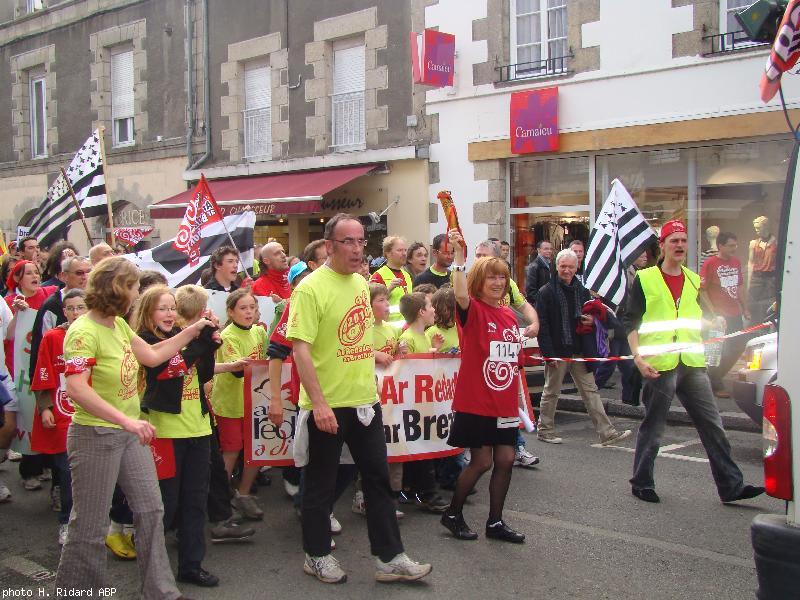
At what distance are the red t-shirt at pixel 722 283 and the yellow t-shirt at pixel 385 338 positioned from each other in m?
Answer: 5.89

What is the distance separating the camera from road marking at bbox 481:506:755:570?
4.82 meters

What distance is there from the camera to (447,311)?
6.20 metres

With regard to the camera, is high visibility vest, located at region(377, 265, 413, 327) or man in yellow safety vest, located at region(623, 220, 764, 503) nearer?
man in yellow safety vest, located at region(623, 220, 764, 503)

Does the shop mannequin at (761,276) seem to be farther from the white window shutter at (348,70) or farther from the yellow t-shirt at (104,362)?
the yellow t-shirt at (104,362)

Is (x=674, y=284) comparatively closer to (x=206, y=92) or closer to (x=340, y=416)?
(x=340, y=416)

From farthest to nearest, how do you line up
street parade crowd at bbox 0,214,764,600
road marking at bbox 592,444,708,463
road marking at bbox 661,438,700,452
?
road marking at bbox 661,438,700,452 → road marking at bbox 592,444,708,463 → street parade crowd at bbox 0,214,764,600

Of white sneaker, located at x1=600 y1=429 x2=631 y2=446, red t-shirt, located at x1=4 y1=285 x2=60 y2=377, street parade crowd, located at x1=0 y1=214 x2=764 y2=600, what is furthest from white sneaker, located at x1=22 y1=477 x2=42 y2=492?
white sneaker, located at x1=600 y1=429 x2=631 y2=446

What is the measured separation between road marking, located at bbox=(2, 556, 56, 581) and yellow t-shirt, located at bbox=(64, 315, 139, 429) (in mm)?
1318

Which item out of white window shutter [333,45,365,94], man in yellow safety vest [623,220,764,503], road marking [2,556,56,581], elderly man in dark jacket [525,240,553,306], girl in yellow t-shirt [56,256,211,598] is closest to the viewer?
girl in yellow t-shirt [56,256,211,598]

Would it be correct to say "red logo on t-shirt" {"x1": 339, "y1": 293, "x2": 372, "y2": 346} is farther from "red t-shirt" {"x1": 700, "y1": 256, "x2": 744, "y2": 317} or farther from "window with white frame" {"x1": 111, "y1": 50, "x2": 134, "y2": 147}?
"window with white frame" {"x1": 111, "y1": 50, "x2": 134, "y2": 147}

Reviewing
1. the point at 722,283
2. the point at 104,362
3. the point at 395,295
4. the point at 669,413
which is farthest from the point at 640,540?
the point at 722,283

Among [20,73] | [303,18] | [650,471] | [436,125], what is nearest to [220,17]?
[303,18]

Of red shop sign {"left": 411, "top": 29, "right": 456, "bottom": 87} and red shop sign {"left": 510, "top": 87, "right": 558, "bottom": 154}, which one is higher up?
red shop sign {"left": 411, "top": 29, "right": 456, "bottom": 87}

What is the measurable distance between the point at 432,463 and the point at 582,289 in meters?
3.12
